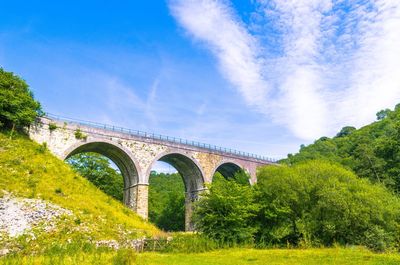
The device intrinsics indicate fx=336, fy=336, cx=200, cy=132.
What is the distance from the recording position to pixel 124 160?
107 ft

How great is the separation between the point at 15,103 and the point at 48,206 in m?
9.44

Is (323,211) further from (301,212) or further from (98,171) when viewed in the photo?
(98,171)

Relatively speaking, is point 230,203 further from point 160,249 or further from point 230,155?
point 230,155

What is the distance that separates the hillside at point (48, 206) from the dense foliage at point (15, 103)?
1.25 m

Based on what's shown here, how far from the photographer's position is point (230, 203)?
65.9 feet

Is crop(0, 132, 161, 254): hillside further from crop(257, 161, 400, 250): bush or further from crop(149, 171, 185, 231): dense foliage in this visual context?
crop(149, 171, 185, 231): dense foliage

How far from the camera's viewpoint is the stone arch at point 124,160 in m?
30.5

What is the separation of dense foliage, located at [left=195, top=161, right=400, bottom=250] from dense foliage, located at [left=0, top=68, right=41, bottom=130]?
1470cm

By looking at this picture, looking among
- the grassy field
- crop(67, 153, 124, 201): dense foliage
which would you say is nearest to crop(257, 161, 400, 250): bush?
the grassy field

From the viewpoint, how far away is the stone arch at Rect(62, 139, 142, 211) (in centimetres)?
3053

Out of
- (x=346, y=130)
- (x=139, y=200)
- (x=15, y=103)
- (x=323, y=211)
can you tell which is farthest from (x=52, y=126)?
(x=346, y=130)

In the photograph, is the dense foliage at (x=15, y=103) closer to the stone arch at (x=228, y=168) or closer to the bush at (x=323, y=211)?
the bush at (x=323, y=211)

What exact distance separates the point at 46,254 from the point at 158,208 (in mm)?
42420

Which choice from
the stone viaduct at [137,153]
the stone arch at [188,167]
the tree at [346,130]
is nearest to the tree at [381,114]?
the tree at [346,130]
